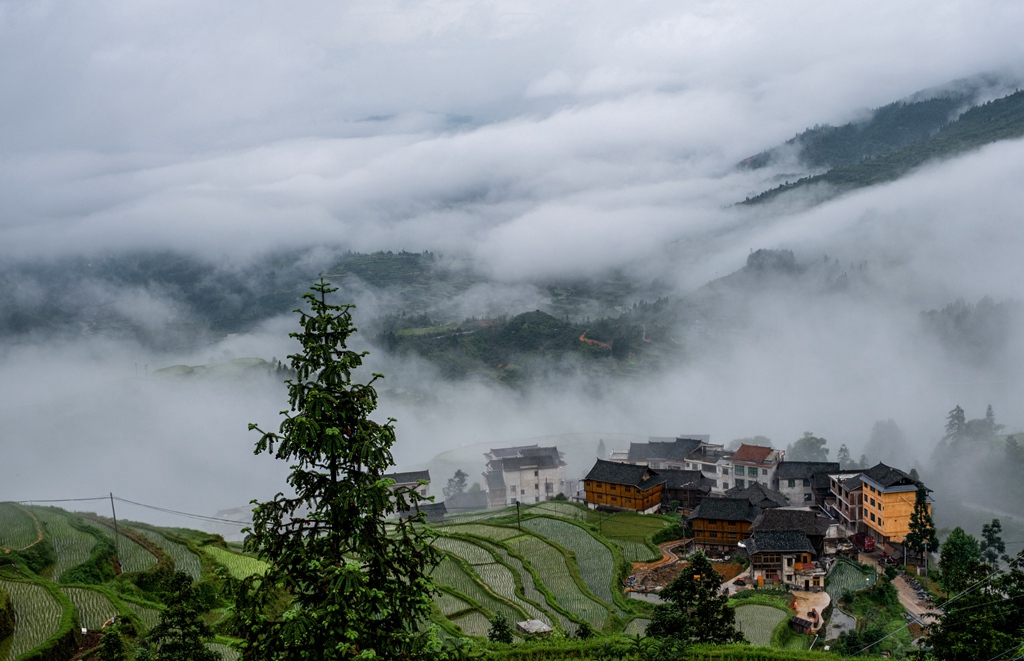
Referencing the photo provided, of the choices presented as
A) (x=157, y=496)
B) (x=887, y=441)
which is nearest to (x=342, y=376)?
(x=887, y=441)

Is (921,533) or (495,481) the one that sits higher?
(495,481)

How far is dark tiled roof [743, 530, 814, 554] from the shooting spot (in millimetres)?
39125

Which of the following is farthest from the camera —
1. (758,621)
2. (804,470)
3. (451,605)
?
(804,470)

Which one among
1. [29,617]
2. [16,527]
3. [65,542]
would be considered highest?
[16,527]

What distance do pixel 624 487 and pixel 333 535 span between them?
50011 mm

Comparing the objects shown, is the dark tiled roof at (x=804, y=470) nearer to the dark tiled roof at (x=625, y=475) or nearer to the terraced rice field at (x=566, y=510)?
the dark tiled roof at (x=625, y=475)

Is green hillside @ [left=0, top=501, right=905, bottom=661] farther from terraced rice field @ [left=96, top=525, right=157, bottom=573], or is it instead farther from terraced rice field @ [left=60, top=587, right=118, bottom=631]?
terraced rice field @ [left=96, top=525, right=157, bottom=573]

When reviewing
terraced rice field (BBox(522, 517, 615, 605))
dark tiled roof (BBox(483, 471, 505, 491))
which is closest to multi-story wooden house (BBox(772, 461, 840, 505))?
terraced rice field (BBox(522, 517, 615, 605))

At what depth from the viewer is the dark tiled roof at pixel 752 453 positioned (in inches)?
2417

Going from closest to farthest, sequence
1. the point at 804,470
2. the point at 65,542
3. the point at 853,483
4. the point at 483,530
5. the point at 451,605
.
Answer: the point at 451,605
the point at 65,542
the point at 483,530
the point at 853,483
the point at 804,470

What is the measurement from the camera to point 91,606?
962 inches

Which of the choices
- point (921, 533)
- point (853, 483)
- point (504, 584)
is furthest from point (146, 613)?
point (853, 483)

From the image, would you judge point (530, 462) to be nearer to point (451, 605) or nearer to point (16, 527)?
point (451, 605)

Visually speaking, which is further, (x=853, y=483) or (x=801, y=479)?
(x=801, y=479)
